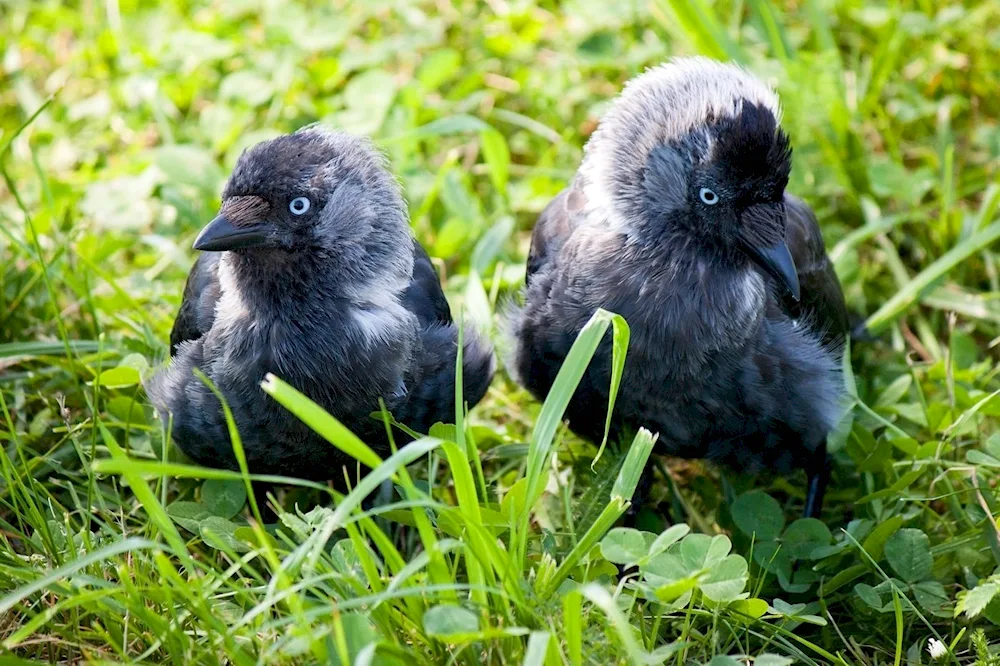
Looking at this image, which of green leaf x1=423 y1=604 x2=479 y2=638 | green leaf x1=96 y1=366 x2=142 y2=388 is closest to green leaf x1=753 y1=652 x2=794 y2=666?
green leaf x1=423 y1=604 x2=479 y2=638

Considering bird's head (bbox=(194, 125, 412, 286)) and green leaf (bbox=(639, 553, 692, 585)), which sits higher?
bird's head (bbox=(194, 125, 412, 286))

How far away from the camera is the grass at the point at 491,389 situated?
9.00ft

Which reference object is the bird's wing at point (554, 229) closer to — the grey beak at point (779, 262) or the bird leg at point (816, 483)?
the grey beak at point (779, 262)

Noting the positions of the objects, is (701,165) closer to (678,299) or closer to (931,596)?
(678,299)

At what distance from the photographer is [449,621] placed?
2.58 metres

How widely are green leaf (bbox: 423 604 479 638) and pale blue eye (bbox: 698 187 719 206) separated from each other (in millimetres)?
1501

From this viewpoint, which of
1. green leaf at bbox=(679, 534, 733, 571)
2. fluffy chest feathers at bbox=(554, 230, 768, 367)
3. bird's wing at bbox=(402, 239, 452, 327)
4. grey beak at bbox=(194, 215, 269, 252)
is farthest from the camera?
bird's wing at bbox=(402, 239, 452, 327)

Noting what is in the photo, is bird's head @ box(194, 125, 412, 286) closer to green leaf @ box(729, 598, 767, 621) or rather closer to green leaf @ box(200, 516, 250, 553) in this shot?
green leaf @ box(200, 516, 250, 553)

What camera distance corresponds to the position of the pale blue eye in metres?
3.32

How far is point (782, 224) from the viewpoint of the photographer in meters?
3.39

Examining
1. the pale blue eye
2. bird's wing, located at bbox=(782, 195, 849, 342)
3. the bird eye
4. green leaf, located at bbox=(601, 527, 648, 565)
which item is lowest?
green leaf, located at bbox=(601, 527, 648, 565)

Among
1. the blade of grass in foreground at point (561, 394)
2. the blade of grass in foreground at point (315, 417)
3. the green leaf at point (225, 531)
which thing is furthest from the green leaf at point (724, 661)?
the green leaf at point (225, 531)

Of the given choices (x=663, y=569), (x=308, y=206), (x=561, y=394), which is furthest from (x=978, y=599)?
(x=308, y=206)

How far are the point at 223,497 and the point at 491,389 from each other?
4.16 ft
